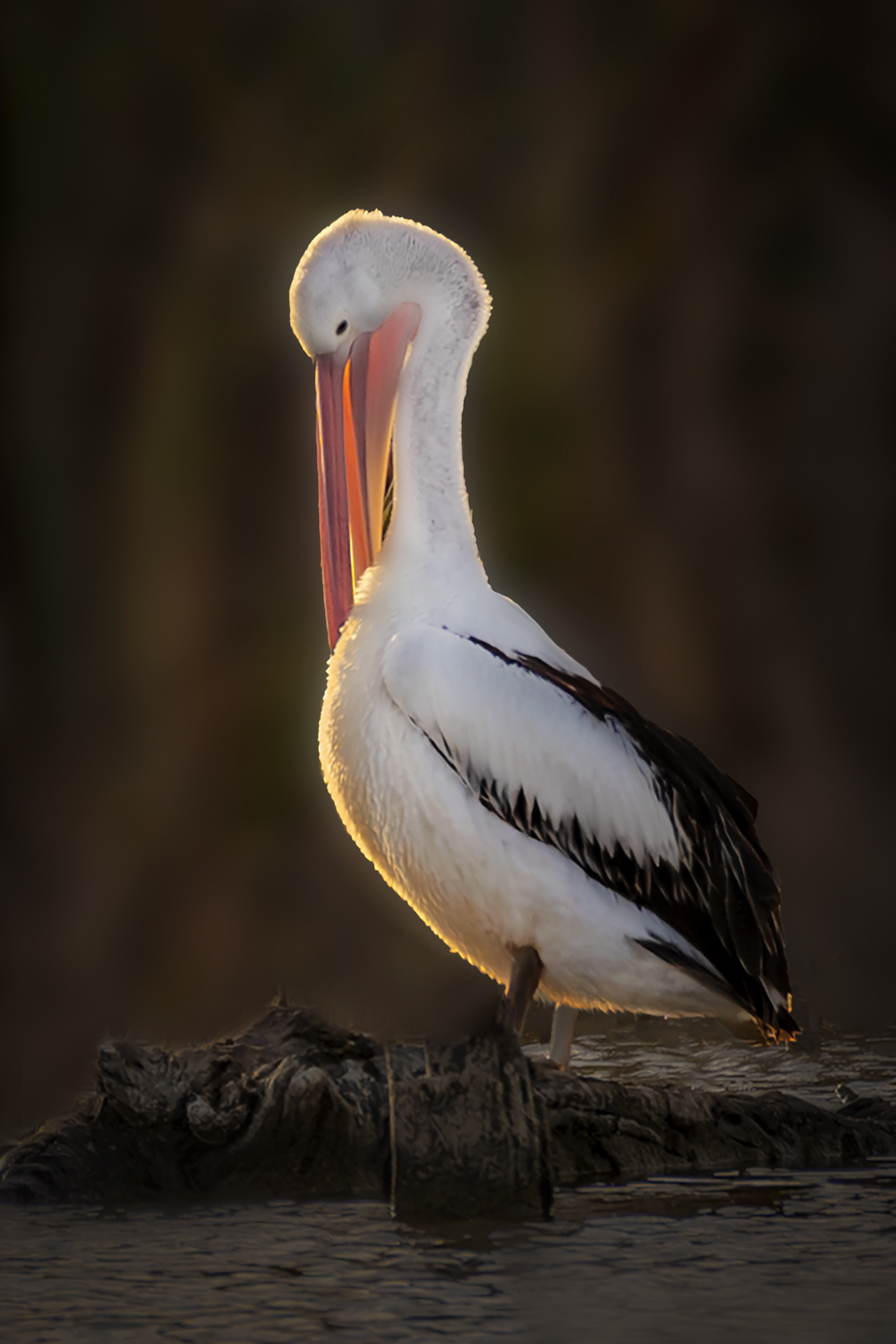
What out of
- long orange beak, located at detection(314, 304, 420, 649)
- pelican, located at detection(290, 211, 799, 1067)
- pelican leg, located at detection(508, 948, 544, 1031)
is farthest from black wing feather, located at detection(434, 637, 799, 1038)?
long orange beak, located at detection(314, 304, 420, 649)

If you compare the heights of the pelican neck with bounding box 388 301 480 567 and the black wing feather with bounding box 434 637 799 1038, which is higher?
the pelican neck with bounding box 388 301 480 567

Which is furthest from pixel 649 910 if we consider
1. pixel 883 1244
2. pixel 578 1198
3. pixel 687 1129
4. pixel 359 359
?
pixel 359 359

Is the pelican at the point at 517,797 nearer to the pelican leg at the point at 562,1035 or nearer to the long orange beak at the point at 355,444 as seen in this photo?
the pelican leg at the point at 562,1035

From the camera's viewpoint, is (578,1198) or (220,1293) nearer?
(220,1293)

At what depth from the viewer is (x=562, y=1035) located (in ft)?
9.15

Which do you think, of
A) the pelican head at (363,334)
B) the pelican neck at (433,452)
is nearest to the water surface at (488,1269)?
the pelican neck at (433,452)

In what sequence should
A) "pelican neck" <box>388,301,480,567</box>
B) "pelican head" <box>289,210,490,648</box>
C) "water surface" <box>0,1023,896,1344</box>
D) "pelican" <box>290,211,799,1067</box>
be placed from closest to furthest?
"water surface" <box>0,1023,896,1344</box>, "pelican" <box>290,211,799,1067</box>, "pelican neck" <box>388,301,480,567</box>, "pelican head" <box>289,210,490,648</box>

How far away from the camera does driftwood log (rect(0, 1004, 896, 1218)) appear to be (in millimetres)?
2072

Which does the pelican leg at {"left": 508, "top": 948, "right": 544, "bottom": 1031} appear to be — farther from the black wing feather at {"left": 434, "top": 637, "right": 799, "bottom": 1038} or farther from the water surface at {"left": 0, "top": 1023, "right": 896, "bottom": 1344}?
the water surface at {"left": 0, "top": 1023, "right": 896, "bottom": 1344}

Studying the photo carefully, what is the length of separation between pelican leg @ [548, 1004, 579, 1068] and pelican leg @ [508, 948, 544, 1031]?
0.10 meters

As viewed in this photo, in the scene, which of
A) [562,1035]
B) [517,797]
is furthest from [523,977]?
[517,797]

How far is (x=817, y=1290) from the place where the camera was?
64.3 inches

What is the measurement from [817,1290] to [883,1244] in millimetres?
215

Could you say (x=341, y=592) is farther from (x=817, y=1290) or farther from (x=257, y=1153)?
(x=817, y=1290)
